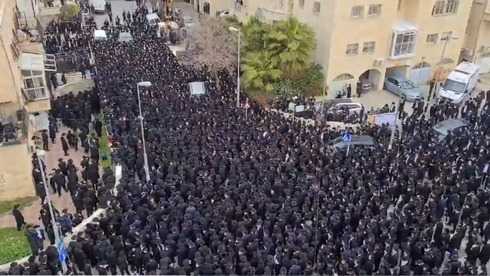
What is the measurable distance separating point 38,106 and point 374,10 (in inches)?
644

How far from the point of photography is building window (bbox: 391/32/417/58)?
2684 centimetres

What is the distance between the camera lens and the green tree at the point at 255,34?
26.0 metres

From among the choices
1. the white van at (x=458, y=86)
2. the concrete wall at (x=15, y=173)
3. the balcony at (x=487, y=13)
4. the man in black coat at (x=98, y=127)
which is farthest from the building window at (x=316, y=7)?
the concrete wall at (x=15, y=173)

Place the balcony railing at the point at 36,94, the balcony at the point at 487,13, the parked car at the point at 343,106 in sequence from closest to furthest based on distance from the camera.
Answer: the balcony railing at the point at 36,94, the parked car at the point at 343,106, the balcony at the point at 487,13

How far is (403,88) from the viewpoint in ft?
88.5

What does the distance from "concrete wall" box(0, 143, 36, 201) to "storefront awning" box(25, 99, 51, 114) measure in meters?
3.07

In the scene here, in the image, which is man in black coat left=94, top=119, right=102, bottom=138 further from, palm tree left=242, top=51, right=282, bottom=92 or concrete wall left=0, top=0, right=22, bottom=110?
palm tree left=242, top=51, right=282, bottom=92

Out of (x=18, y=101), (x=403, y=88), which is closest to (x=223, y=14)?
(x=403, y=88)

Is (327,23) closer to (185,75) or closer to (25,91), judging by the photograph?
(185,75)

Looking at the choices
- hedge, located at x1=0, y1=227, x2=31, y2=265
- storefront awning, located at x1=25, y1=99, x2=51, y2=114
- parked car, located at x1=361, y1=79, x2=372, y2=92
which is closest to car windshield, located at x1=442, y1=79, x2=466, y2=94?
parked car, located at x1=361, y1=79, x2=372, y2=92

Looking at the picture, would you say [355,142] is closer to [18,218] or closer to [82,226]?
[82,226]

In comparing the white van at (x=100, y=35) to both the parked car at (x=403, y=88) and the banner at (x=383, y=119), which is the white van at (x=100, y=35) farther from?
the parked car at (x=403, y=88)

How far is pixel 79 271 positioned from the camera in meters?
14.2

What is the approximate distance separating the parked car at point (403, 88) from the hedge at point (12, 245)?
60.9ft
